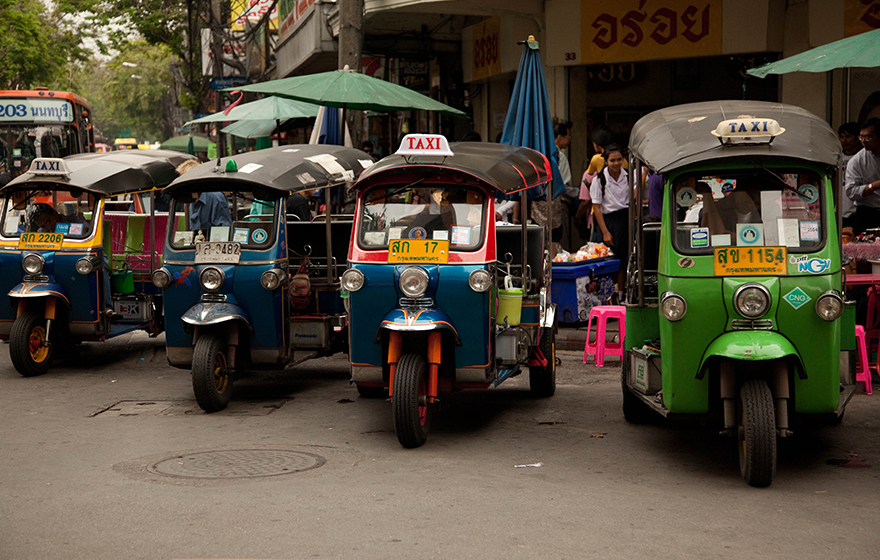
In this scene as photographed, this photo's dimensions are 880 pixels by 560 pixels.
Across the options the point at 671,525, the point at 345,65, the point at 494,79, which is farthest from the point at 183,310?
the point at 494,79

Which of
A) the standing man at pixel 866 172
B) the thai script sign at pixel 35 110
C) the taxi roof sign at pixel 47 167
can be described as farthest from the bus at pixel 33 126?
the standing man at pixel 866 172

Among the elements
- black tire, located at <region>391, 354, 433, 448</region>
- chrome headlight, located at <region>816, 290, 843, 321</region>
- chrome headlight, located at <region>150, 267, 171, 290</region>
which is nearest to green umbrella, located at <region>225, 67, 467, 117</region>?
chrome headlight, located at <region>150, 267, 171, 290</region>

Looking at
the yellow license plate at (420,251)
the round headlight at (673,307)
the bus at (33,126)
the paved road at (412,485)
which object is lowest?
the paved road at (412,485)

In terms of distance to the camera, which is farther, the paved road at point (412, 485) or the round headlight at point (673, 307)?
the round headlight at point (673, 307)

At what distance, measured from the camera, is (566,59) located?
15.4 meters

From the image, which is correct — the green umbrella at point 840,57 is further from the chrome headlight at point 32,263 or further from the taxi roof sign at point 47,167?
the chrome headlight at point 32,263

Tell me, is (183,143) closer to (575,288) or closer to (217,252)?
(575,288)

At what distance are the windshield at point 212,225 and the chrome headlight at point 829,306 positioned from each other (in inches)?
186

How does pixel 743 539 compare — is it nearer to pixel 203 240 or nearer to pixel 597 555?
pixel 597 555

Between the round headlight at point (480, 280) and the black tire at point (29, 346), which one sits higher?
the round headlight at point (480, 280)

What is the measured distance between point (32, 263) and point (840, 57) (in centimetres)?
779

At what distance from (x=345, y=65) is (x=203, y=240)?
18.2 ft

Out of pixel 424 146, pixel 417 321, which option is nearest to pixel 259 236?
pixel 424 146

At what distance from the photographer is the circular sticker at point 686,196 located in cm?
636
